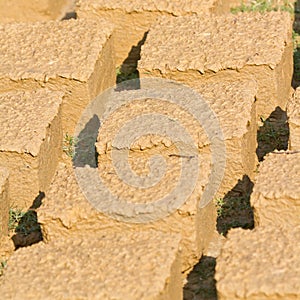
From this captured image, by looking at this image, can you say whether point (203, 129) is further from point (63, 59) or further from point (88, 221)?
point (63, 59)

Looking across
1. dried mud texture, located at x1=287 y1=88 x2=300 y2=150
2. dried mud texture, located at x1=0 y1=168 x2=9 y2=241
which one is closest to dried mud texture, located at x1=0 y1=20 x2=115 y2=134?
dried mud texture, located at x1=0 y1=168 x2=9 y2=241

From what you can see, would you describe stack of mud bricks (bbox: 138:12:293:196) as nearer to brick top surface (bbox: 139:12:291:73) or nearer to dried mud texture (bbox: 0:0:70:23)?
brick top surface (bbox: 139:12:291:73)

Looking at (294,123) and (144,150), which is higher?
(294,123)

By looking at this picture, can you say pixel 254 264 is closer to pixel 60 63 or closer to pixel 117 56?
pixel 60 63

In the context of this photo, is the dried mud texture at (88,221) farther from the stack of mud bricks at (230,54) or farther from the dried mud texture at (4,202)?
the stack of mud bricks at (230,54)

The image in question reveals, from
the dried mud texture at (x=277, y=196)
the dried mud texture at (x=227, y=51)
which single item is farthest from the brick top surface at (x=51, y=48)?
the dried mud texture at (x=277, y=196)

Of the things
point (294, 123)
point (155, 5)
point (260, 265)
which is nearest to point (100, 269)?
point (260, 265)

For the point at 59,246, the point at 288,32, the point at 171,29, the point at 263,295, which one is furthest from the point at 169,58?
the point at 263,295
